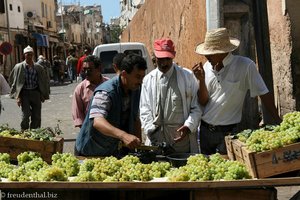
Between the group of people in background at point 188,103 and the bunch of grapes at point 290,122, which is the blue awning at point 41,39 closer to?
the group of people in background at point 188,103

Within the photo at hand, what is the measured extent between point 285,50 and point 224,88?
12.0 ft

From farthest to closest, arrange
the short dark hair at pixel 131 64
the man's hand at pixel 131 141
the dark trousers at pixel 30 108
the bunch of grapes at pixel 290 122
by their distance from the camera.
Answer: the dark trousers at pixel 30 108, the short dark hair at pixel 131 64, the man's hand at pixel 131 141, the bunch of grapes at pixel 290 122

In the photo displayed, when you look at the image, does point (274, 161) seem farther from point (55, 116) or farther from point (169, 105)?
point (55, 116)

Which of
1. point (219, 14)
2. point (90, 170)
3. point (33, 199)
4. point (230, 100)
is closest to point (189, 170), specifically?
point (90, 170)

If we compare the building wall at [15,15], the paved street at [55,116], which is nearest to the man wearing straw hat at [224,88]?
the paved street at [55,116]

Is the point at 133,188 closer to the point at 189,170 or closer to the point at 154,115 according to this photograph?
the point at 189,170

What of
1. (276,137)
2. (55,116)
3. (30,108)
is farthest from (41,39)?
(276,137)

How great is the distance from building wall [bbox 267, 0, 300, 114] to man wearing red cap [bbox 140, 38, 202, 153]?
338cm

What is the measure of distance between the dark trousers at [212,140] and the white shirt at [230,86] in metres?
0.10

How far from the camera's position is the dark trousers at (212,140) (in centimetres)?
593

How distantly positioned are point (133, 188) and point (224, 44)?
228 cm

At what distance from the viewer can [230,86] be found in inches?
231

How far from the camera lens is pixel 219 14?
784 centimetres

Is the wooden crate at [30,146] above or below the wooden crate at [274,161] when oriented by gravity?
below
